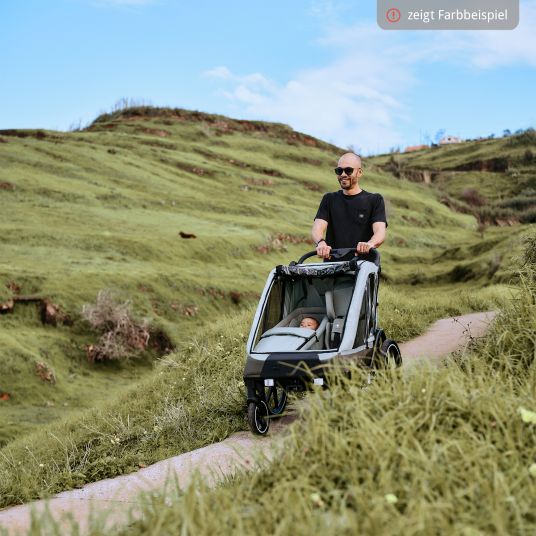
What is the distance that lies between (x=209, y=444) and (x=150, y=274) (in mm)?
18215

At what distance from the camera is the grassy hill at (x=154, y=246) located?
58.4 feet

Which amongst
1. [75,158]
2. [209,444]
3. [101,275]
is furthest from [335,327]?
[75,158]

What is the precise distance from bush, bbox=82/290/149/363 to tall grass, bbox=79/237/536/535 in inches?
612

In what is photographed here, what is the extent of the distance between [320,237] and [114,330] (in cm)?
1372

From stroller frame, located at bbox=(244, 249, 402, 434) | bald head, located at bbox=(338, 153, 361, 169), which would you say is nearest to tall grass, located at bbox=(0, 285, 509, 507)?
stroller frame, located at bbox=(244, 249, 402, 434)

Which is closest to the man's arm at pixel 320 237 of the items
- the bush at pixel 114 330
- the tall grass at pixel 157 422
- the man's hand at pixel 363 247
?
the man's hand at pixel 363 247

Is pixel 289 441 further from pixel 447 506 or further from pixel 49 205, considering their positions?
pixel 49 205

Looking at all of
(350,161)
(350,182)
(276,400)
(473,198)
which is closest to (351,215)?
(350,182)

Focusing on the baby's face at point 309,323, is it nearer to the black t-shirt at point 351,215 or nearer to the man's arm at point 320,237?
the man's arm at point 320,237

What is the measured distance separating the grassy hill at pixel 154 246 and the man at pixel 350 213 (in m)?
2.03

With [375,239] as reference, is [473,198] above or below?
above

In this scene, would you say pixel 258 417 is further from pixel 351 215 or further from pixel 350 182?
pixel 350 182

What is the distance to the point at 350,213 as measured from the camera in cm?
789

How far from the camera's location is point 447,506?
3.66 metres
